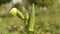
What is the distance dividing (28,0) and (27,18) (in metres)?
10.8

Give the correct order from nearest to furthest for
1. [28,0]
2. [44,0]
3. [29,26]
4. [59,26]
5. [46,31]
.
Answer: [29,26] → [46,31] → [59,26] → [44,0] → [28,0]

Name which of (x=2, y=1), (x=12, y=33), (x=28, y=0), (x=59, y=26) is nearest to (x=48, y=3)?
(x=28, y=0)

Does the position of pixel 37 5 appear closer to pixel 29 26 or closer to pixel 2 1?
pixel 2 1

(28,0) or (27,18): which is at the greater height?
(27,18)

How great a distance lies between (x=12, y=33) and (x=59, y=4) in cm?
816

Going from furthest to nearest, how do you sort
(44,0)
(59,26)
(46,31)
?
(44,0), (59,26), (46,31)

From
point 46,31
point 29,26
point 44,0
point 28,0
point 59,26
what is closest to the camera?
point 29,26

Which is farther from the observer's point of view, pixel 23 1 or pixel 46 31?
pixel 23 1

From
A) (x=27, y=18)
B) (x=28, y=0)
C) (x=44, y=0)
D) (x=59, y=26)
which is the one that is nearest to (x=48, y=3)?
(x=44, y=0)

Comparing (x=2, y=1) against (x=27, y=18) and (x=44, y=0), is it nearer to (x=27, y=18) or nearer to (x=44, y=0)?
(x=44, y=0)

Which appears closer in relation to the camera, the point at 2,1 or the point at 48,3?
the point at 48,3

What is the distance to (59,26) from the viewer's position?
5375 millimetres

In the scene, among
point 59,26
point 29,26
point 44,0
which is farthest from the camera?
point 44,0

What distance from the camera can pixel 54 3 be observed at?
11.3 metres
